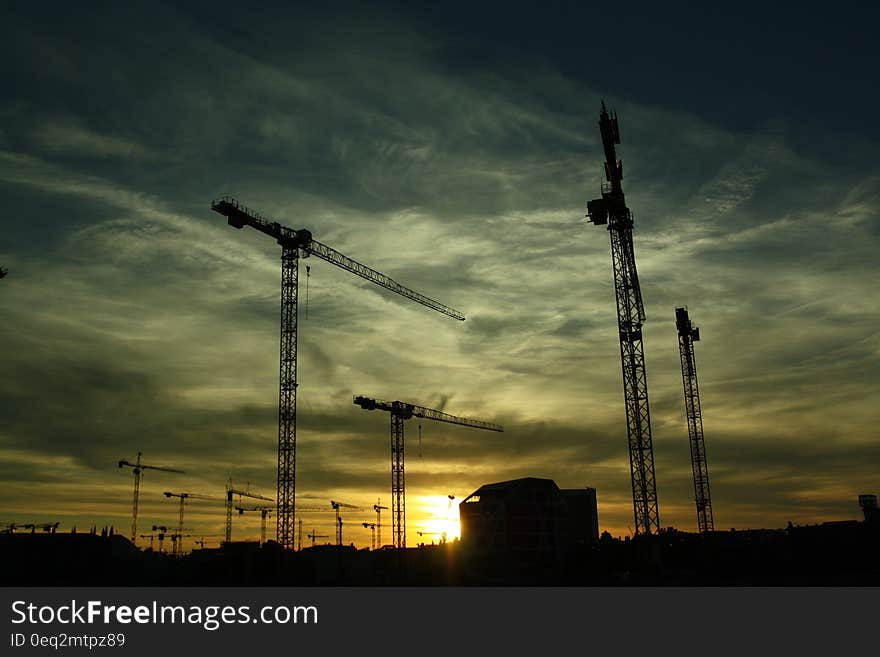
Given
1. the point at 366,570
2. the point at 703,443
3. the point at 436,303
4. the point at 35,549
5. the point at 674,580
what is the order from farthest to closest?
the point at 436,303 → the point at 366,570 → the point at 703,443 → the point at 35,549 → the point at 674,580

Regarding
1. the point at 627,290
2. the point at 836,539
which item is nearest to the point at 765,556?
the point at 836,539

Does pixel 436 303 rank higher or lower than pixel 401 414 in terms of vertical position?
higher

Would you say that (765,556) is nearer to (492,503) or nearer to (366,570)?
(492,503)

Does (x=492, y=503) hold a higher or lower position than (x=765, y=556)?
higher

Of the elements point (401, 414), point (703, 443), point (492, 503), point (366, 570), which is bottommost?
point (366, 570)

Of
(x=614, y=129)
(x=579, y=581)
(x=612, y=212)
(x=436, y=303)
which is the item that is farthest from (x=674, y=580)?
(x=436, y=303)

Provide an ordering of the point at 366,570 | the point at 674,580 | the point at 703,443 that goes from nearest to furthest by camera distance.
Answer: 1. the point at 674,580
2. the point at 703,443
3. the point at 366,570

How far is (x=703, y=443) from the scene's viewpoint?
139750 mm

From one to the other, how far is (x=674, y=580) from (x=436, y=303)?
10315 centimetres

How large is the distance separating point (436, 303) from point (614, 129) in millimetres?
79661

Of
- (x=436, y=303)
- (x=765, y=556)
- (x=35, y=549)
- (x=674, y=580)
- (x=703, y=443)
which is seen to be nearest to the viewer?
(x=674, y=580)

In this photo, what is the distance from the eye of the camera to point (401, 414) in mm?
169625
